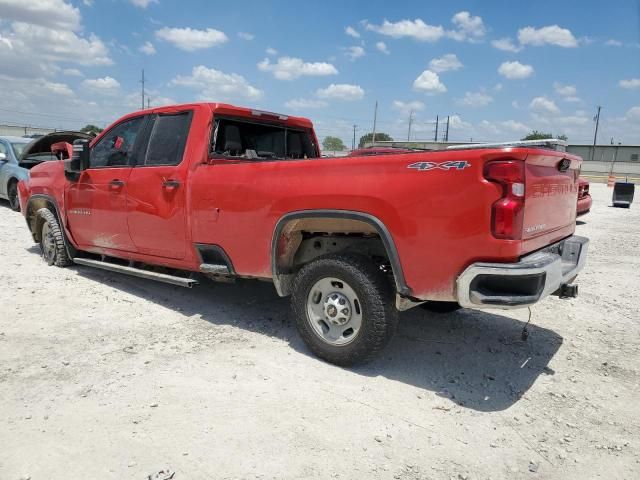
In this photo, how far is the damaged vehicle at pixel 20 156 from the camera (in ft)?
34.5

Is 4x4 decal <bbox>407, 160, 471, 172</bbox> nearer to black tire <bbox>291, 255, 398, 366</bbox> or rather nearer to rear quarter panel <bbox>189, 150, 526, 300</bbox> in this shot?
rear quarter panel <bbox>189, 150, 526, 300</bbox>

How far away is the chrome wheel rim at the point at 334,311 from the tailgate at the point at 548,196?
1272 mm

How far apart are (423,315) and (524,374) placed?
1.36 meters

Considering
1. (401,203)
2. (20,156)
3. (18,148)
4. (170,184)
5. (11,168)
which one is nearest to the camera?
(401,203)

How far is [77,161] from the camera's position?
556cm

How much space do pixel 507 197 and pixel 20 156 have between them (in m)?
11.1

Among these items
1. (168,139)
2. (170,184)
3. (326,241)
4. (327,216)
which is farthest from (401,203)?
(168,139)

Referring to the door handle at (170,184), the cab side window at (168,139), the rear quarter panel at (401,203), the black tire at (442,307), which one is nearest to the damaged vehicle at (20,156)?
the cab side window at (168,139)

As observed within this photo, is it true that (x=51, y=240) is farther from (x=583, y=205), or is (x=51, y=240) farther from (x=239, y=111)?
(x=583, y=205)

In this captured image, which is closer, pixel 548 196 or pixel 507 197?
pixel 507 197

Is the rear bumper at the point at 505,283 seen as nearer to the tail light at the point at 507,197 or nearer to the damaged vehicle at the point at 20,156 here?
the tail light at the point at 507,197

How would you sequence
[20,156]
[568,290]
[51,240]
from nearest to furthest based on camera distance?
[568,290], [51,240], [20,156]

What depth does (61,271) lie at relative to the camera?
625 cm

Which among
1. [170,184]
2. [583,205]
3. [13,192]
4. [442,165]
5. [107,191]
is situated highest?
[442,165]
